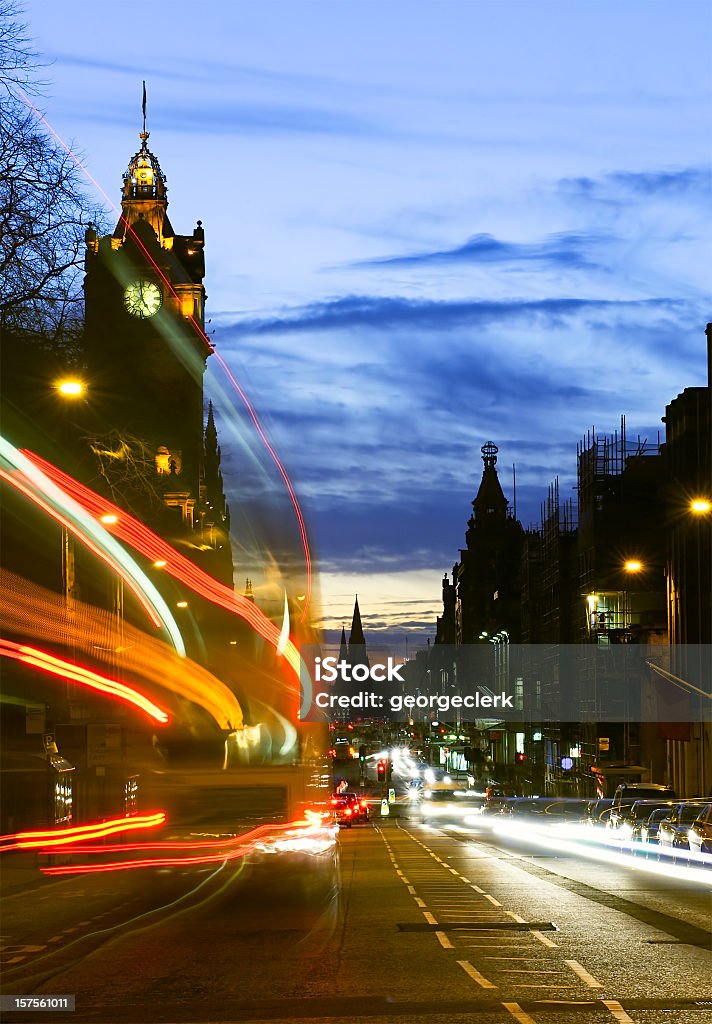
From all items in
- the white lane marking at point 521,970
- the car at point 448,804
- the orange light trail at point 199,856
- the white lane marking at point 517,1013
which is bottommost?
the car at point 448,804

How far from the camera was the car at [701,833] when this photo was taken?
3303cm

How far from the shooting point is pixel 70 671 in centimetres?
3847

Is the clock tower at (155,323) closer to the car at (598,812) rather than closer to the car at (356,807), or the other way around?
the car at (356,807)

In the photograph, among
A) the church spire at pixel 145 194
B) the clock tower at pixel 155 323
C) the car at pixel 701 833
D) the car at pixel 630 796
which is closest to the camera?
the car at pixel 701 833

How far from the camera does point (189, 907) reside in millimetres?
22594

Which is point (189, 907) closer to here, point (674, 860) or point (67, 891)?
point (67, 891)

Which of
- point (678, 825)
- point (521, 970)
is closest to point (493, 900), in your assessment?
point (521, 970)

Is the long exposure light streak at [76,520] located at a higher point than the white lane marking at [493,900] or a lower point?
higher

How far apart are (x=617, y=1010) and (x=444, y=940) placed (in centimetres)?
565

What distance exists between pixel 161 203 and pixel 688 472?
8364 centimetres

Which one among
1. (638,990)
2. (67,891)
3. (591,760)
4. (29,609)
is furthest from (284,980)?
(591,760)

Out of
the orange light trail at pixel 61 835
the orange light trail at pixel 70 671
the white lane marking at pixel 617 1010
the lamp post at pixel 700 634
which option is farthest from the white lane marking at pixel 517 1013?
the lamp post at pixel 700 634

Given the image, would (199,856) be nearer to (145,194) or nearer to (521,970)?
(521,970)

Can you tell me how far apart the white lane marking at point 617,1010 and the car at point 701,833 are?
21.0m
